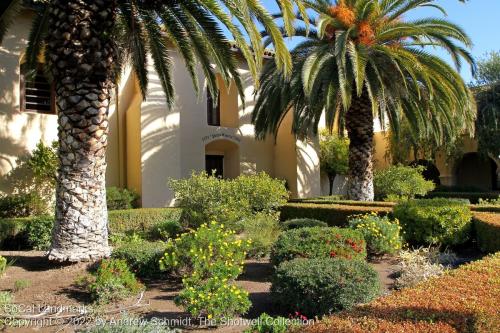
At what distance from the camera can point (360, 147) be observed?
1645 cm

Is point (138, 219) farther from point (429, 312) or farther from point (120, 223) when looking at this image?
point (429, 312)

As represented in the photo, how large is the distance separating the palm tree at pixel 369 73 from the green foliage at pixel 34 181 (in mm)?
7147

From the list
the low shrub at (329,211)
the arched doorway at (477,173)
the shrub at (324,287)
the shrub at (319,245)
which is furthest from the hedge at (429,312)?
the arched doorway at (477,173)

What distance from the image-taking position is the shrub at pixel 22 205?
14.3 m

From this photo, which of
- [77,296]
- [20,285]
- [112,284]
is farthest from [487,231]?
[20,285]

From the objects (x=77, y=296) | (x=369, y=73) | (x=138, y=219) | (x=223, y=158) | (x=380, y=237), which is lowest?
(x=77, y=296)

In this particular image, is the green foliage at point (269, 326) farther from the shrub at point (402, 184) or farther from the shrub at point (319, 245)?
the shrub at point (402, 184)

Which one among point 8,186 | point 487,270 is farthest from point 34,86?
point 487,270

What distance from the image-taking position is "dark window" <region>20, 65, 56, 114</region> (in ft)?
51.2

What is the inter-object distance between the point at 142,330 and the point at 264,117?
13.1m

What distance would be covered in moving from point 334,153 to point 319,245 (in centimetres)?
1485

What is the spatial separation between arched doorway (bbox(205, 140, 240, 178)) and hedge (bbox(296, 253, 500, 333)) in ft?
52.3

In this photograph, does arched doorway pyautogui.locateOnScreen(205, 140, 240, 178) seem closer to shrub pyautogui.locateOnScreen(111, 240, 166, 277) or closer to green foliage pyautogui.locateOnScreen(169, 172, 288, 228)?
green foliage pyautogui.locateOnScreen(169, 172, 288, 228)

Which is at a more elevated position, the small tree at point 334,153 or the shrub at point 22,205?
the small tree at point 334,153
